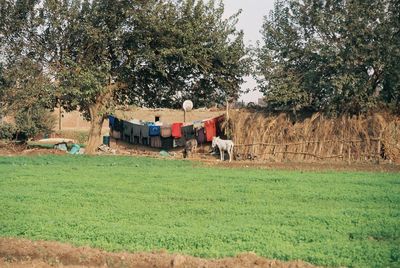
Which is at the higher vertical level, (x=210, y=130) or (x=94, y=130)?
(x=210, y=130)

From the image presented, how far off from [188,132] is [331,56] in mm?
10122

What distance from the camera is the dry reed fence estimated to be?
24391mm

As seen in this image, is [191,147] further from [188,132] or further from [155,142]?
[155,142]

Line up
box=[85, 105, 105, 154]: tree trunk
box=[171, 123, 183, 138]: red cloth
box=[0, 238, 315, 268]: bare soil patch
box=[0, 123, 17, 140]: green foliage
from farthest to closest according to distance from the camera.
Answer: box=[0, 123, 17, 140]: green foliage
box=[171, 123, 183, 138]: red cloth
box=[85, 105, 105, 154]: tree trunk
box=[0, 238, 315, 268]: bare soil patch

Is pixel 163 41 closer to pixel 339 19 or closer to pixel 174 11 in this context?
pixel 174 11

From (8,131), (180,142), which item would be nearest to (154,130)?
(180,142)

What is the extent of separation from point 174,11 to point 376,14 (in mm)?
9282

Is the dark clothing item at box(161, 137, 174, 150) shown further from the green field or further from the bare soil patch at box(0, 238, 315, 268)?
the bare soil patch at box(0, 238, 315, 268)

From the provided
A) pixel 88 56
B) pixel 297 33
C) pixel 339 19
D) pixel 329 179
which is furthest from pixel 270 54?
pixel 329 179

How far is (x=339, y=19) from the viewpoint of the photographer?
25.1 meters

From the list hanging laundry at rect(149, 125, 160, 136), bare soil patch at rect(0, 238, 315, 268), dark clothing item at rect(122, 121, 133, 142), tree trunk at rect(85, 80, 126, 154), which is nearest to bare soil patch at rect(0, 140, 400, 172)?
hanging laundry at rect(149, 125, 160, 136)

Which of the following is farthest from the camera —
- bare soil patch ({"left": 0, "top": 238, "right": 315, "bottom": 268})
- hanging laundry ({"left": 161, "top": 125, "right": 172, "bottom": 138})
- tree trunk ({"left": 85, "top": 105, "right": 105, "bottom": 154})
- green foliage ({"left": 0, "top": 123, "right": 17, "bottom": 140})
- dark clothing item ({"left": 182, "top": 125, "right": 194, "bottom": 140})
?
green foliage ({"left": 0, "top": 123, "right": 17, "bottom": 140})

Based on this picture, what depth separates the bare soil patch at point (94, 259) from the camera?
26.2 ft

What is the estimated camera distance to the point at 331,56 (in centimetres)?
2483
